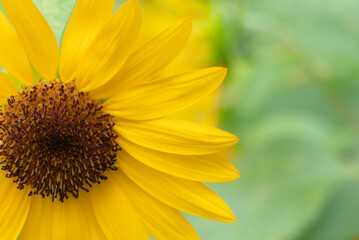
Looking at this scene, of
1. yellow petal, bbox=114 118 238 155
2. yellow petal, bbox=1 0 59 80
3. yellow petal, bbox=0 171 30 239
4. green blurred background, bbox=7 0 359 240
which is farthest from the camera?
green blurred background, bbox=7 0 359 240

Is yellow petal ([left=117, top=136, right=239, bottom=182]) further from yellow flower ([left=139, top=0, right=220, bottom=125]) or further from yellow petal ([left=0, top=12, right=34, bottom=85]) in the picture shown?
yellow flower ([left=139, top=0, right=220, bottom=125])

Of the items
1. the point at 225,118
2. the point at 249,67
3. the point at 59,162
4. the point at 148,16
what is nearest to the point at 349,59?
the point at 249,67

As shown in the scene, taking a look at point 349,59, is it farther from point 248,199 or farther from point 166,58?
point 166,58

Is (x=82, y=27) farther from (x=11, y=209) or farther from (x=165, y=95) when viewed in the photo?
(x=11, y=209)

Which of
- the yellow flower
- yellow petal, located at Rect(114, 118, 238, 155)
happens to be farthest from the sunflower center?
the yellow flower

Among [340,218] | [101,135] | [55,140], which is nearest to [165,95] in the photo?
[101,135]
